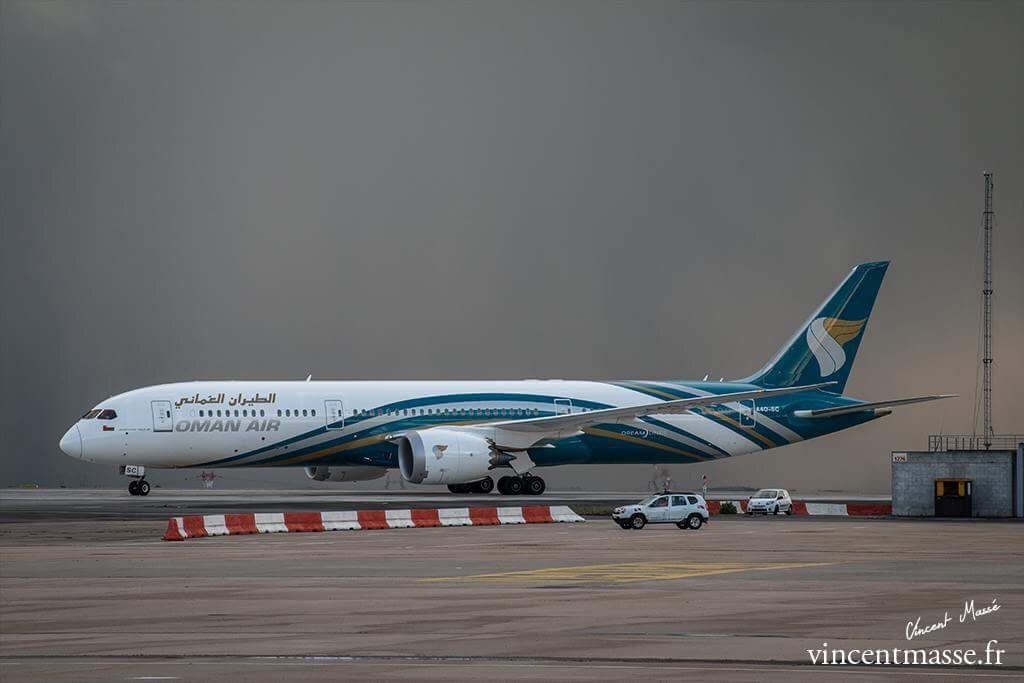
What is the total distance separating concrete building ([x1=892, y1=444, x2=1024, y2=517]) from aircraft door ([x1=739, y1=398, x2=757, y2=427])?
11.4 meters

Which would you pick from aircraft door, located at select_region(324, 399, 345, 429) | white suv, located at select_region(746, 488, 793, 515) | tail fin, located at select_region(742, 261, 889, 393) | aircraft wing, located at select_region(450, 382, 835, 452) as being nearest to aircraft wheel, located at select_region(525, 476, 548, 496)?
aircraft wing, located at select_region(450, 382, 835, 452)

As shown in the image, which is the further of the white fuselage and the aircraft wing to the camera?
the aircraft wing

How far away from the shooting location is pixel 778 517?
62.8 m

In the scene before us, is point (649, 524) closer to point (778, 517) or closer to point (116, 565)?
point (778, 517)

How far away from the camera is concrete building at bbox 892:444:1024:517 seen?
219 feet

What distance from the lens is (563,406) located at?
3017 inches

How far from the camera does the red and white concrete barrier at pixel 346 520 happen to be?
4638 centimetres

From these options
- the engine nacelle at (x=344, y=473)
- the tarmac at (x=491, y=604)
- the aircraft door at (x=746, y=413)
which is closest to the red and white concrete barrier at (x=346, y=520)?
the tarmac at (x=491, y=604)

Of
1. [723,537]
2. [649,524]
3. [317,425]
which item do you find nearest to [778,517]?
[649,524]

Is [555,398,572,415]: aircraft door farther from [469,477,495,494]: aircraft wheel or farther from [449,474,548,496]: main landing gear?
[469,477,495,494]: aircraft wheel

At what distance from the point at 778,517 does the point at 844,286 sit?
25804 millimetres

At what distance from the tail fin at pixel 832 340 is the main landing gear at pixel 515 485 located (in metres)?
14.5

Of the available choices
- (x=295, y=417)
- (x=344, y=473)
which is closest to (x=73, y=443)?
(x=295, y=417)

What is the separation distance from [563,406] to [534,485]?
4.12 metres
